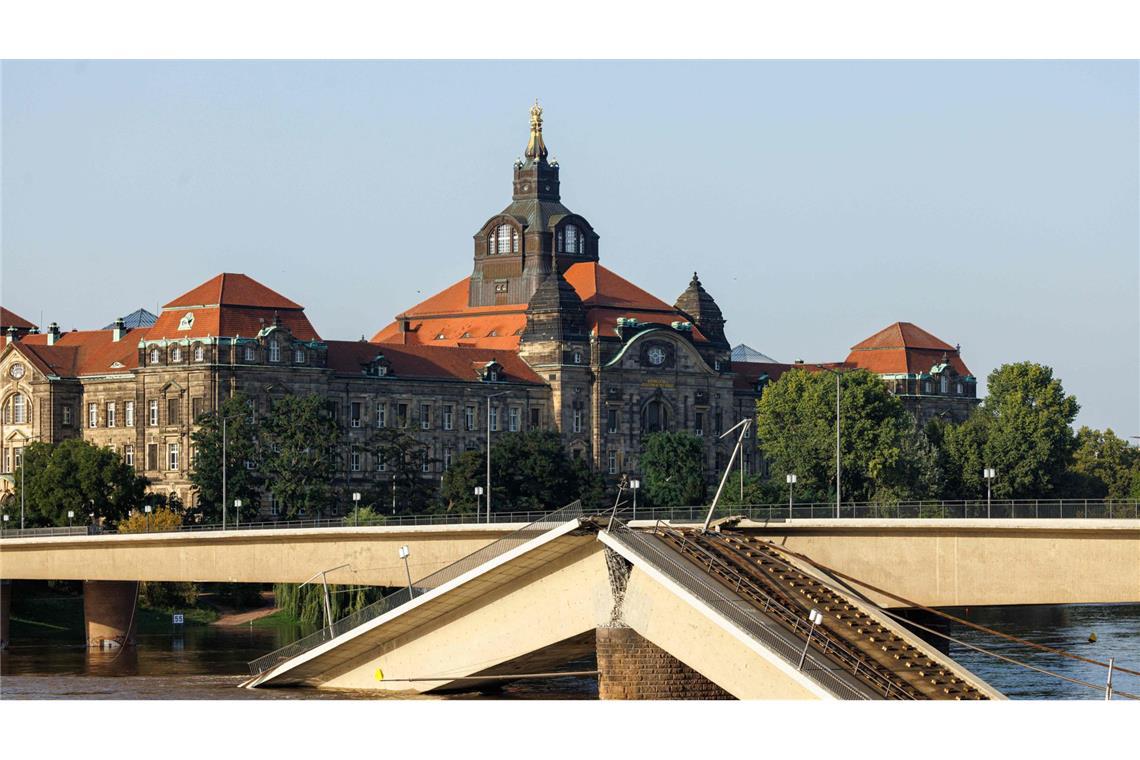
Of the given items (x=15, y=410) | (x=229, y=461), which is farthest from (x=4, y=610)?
(x=15, y=410)

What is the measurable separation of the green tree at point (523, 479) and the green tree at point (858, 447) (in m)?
14.9

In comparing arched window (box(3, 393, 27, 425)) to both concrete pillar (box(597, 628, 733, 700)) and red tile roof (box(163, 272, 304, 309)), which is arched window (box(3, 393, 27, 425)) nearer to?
red tile roof (box(163, 272, 304, 309))

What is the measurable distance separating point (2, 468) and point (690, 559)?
122165mm

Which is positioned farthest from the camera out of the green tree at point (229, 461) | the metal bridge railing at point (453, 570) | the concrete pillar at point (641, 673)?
the green tree at point (229, 461)

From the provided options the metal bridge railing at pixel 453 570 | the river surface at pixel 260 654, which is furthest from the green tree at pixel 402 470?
the metal bridge railing at pixel 453 570

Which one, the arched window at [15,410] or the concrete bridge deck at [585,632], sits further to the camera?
the arched window at [15,410]

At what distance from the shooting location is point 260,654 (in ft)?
403

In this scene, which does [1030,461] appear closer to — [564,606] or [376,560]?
[376,560]

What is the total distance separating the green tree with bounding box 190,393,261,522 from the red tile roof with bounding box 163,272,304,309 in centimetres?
1191

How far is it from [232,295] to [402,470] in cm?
1839

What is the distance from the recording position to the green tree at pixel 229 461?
16775 centimetres

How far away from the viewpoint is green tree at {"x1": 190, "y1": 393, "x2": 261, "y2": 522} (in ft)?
550

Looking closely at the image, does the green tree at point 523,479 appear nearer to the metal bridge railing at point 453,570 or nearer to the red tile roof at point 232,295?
the red tile roof at point 232,295

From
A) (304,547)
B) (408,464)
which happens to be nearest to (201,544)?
(304,547)
